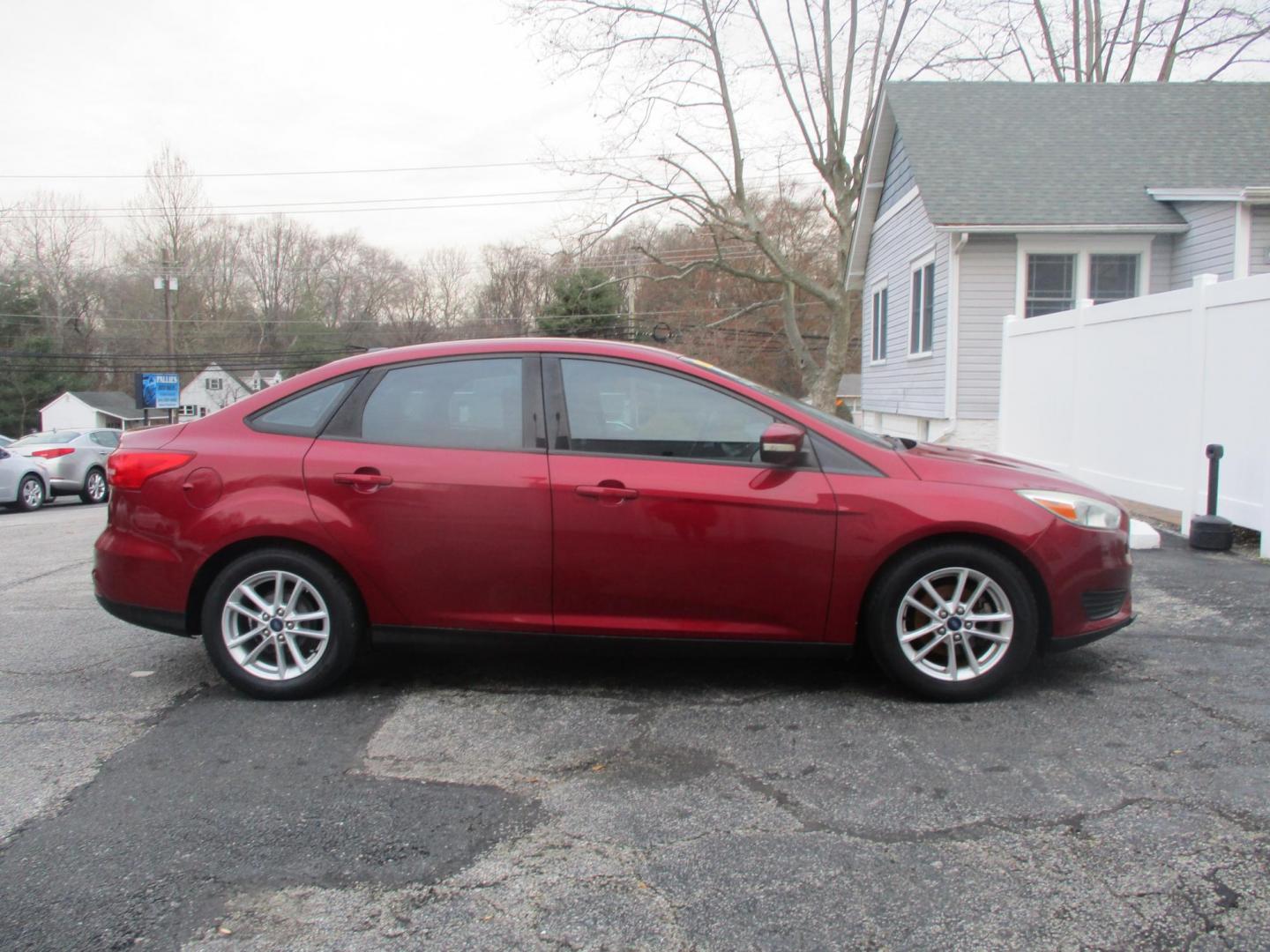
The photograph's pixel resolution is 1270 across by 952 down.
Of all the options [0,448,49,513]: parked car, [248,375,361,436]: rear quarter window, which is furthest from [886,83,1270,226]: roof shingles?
[0,448,49,513]: parked car

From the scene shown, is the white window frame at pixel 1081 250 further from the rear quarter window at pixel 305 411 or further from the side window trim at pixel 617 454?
the rear quarter window at pixel 305 411

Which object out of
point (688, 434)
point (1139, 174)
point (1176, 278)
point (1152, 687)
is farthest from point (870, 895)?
point (1139, 174)

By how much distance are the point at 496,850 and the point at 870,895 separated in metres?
1.09

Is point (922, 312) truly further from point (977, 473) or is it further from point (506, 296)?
point (506, 296)

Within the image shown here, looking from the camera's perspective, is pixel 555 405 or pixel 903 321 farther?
pixel 903 321

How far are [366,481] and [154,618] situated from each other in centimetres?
114

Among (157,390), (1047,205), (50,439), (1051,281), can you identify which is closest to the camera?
(1047,205)

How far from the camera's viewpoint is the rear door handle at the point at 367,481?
4.12m

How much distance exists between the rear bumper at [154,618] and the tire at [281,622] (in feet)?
0.45

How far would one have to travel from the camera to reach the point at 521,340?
4.37 metres

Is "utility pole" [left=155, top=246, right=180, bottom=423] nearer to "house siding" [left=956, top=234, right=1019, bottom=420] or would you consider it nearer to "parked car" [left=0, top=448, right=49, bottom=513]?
"parked car" [left=0, top=448, right=49, bottom=513]

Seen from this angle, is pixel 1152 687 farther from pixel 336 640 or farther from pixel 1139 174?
pixel 1139 174

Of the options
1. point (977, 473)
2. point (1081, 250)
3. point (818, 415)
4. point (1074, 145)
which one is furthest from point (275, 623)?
point (1074, 145)

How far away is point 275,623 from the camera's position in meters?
4.16
